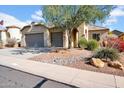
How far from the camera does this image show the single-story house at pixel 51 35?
21.3 m

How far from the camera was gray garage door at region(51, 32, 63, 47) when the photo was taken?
21891mm

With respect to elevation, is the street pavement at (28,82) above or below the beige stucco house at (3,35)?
below

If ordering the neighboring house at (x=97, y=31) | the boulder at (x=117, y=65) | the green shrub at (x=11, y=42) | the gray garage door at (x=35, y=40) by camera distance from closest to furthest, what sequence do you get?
the boulder at (x=117, y=65)
the neighboring house at (x=97, y=31)
the gray garage door at (x=35, y=40)
the green shrub at (x=11, y=42)

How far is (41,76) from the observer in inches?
295

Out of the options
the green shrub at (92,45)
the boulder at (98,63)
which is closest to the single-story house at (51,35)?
the green shrub at (92,45)

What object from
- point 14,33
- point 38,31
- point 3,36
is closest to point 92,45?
point 38,31

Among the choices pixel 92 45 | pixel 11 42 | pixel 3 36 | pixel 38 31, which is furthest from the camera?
pixel 3 36

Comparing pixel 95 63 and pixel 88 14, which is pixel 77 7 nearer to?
pixel 88 14

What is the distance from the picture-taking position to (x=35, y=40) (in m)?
24.5

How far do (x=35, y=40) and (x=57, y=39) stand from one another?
3874 millimetres

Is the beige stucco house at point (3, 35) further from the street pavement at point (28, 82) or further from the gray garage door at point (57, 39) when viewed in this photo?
the street pavement at point (28, 82)

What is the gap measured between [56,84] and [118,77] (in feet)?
9.14

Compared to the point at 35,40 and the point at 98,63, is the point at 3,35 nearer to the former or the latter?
the point at 35,40
